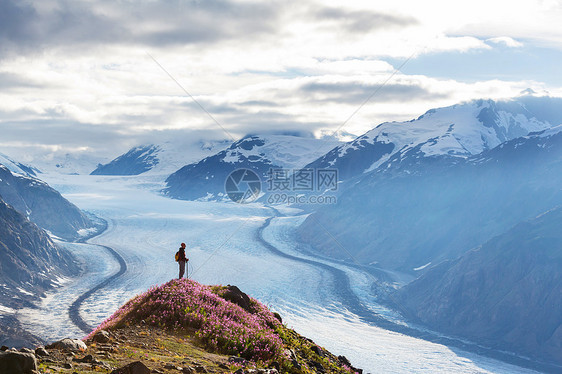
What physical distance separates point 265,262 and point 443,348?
61207 millimetres

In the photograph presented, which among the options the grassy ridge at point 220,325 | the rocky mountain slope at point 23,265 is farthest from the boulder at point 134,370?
the rocky mountain slope at point 23,265

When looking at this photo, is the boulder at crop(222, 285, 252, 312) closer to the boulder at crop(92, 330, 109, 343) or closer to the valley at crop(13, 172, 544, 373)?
the boulder at crop(92, 330, 109, 343)

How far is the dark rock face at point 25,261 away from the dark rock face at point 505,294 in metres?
94.6

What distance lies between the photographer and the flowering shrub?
706 inches

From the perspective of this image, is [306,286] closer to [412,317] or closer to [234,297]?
[412,317]

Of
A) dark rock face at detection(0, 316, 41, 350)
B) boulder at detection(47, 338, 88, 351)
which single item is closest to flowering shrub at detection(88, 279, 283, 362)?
boulder at detection(47, 338, 88, 351)

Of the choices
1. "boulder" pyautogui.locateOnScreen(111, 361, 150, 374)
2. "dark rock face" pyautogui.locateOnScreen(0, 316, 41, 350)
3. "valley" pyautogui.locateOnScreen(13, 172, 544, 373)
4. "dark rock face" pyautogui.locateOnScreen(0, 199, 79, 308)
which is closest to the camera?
"boulder" pyautogui.locateOnScreen(111, 361, 150, 374)

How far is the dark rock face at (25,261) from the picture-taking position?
127 metres

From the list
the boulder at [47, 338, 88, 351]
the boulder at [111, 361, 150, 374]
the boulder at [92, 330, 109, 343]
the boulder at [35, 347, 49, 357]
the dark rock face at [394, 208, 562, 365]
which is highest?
the boulder at [35, 347, 49, 357]

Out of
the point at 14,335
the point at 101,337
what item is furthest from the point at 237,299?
the point at 14,335

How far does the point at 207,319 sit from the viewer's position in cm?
1895

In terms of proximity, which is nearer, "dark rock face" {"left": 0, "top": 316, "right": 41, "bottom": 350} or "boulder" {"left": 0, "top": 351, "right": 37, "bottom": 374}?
"boulder" {"left": 0, "top": 351, "right": 37, "bottom": 374}

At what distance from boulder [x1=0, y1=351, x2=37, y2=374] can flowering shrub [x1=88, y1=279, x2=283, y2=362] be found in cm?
674

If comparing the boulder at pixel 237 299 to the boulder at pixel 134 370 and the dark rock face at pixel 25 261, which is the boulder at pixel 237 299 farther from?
the dark rock face at pixel 25 261
